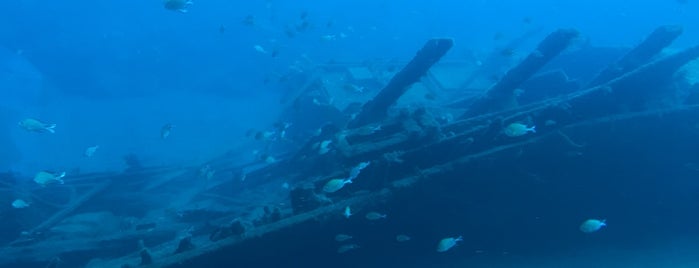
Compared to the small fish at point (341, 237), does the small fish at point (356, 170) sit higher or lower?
higher

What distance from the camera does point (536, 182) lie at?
8.32 metres


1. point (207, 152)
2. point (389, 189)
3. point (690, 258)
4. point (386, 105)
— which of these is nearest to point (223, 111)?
point (207, 152)

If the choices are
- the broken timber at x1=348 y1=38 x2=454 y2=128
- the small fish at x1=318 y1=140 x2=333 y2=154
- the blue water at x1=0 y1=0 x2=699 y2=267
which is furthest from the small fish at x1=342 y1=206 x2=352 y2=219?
the broken timber at x1=348 y1=38 x2=454 y2=128

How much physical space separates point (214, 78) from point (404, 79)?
104 ft

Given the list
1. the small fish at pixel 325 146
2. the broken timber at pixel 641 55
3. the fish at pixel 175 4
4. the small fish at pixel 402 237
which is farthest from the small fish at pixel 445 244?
the fish at pixel 175 4

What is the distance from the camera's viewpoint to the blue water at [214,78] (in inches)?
337

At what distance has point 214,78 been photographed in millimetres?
39719

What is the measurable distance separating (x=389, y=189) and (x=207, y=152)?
17.5 metres

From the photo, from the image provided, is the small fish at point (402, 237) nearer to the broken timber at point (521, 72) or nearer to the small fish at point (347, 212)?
the small fish at point (347, 212)

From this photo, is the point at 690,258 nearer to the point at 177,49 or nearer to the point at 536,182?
the point at 536,182

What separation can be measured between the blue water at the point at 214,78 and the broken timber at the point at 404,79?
3279mm

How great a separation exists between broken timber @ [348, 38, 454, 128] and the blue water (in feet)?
10.8

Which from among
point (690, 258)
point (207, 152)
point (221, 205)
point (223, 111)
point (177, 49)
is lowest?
point (690, 258)

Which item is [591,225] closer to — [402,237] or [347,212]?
[402,237]
